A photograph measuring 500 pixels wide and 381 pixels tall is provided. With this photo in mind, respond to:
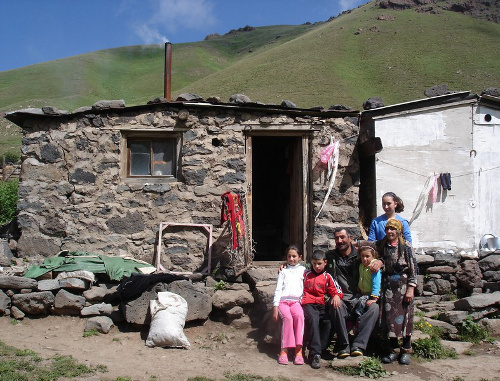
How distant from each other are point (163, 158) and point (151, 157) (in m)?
0.19

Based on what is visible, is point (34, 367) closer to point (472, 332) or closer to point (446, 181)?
point (472, 332)

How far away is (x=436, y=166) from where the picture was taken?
7.41 metres

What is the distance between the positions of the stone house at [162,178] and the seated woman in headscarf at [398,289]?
230 cm

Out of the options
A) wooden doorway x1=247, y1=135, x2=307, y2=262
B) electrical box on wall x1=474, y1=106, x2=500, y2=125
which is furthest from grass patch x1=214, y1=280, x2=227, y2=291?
electrical box on wall x1=474, y1=106, x2=500, y2=125

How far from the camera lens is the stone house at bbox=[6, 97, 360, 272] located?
701cm

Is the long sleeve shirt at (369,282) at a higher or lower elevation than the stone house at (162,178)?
lower

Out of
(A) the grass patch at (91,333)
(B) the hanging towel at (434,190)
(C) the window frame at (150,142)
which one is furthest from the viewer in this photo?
(B) the hanging towel at (434,190)

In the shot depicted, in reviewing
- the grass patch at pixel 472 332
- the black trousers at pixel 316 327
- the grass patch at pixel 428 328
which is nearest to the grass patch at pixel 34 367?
the black trousers at pixel 316 327

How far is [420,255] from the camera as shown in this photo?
732 centimetres

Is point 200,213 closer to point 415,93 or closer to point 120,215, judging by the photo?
point 120,215

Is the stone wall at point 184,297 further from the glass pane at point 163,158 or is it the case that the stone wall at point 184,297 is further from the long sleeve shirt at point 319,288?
the glass pane at point 163,158

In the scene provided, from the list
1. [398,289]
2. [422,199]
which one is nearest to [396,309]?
[398,289]

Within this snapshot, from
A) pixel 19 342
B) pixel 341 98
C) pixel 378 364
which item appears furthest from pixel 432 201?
pixel 341 98

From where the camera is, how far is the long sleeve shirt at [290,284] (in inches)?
201
